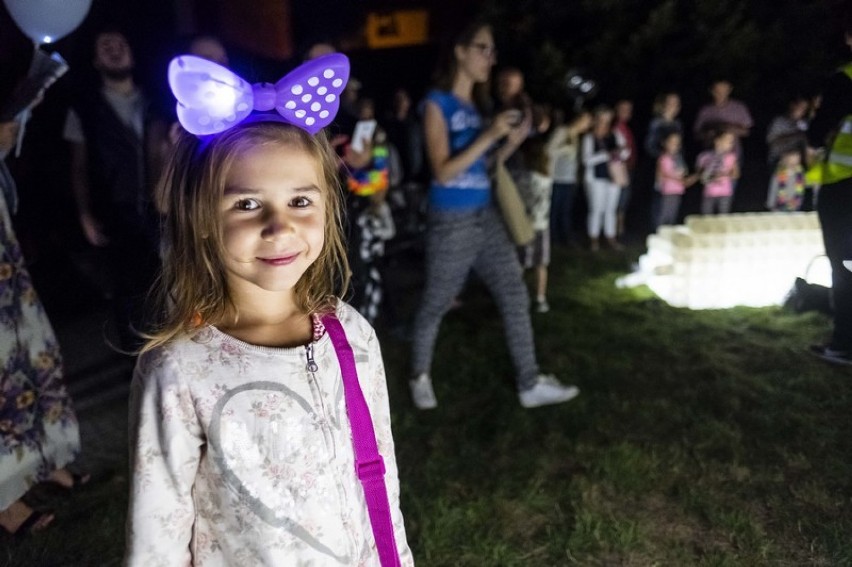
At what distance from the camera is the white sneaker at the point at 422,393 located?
10.7ft

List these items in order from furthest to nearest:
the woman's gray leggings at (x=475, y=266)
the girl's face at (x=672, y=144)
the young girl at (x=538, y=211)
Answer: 1. the girl's face at (x=672, y=144)
2. the young girl at (x=538, y=211)
3. the woman's gray leggings at (x=475, y=266)

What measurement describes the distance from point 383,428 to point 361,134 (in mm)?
2712

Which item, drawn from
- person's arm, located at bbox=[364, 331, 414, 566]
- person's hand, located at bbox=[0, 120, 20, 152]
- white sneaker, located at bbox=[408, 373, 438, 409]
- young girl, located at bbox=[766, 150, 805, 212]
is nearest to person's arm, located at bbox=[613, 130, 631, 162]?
young girl, located at bbox=[766, 150, 805, 212]

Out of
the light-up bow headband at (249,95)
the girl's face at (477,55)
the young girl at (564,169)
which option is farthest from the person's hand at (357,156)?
the young girl at (564,169)

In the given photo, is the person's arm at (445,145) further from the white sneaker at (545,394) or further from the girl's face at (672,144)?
the girl's face at (672,144)

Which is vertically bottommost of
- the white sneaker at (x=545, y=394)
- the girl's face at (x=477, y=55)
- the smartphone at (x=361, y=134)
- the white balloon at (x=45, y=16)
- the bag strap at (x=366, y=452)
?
the white sneaker at (x=545, y=394)

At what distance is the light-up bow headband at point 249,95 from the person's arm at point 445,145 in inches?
62.8

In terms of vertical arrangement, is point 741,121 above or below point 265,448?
above

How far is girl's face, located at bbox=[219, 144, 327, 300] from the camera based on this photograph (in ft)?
3.64

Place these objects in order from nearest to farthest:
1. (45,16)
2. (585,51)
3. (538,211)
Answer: (45,16), (538,211), (585,51)

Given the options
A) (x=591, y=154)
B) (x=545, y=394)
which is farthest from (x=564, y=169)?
(x=545, y=394)

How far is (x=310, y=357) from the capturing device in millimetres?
1207

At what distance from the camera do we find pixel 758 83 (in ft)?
28.0

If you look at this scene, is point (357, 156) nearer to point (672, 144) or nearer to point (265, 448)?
point (265, 448)
